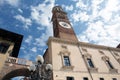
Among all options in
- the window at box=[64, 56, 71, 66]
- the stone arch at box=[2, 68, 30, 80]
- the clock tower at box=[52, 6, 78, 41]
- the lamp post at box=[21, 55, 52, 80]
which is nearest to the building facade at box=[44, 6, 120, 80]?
the window at box=[64, 56, 71, 66]

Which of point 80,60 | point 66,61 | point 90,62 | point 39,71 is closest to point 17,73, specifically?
point 66,61

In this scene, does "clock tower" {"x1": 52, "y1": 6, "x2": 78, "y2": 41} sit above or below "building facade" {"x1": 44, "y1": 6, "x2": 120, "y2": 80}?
above

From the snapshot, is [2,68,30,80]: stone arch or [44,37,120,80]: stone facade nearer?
[2,68,30,80]: stone arch

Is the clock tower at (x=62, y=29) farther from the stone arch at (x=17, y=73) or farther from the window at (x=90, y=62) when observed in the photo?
the stone arch at (x=17, y=73)

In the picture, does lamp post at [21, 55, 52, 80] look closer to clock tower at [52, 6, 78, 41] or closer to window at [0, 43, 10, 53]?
window at [0, 43, 10, 53]

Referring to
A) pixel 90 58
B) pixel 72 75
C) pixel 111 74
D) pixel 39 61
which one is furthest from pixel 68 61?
pixel 39 61

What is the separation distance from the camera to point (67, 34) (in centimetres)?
2562

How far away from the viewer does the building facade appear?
16062mm

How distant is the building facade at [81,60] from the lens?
16.1 metres

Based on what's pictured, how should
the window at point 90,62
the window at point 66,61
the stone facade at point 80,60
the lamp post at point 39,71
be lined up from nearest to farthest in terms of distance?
the lamp post at point 39,71
the stone facade at point 80,60
the window at point 66,61
the window at point 90,62

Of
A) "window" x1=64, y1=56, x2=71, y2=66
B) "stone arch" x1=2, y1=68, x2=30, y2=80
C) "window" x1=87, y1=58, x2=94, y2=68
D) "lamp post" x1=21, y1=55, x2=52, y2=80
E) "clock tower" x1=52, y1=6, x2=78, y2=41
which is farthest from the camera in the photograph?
"clock tower" x1=52, y1=6, x2=78, y2=41

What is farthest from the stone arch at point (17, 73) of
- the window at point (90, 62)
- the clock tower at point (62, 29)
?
the clock tower at point (62, 29)

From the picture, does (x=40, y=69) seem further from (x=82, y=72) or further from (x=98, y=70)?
(x=98, y=70)

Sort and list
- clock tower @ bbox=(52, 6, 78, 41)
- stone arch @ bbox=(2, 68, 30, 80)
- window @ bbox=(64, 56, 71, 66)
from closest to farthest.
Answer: stone arch @ bbox=(2, 68, 30, 80) < window @ bbox=(64, 56, 71, 66) < clock tower @ bbox=(52, 6, 78, 41)
